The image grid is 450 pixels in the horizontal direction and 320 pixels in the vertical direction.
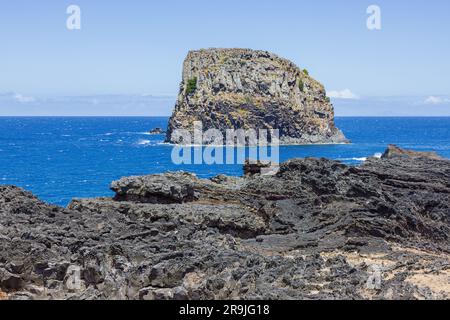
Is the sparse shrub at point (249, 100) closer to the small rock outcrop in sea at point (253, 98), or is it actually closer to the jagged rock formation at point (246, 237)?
the small rock outcrop in sea at point (253, 98)

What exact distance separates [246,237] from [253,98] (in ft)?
359

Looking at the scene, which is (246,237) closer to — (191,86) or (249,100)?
(249,100)

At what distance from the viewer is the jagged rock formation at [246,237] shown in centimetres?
1681

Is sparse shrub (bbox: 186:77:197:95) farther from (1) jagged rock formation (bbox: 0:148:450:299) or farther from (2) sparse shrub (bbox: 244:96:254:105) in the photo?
(1) jagged rock formation (bbox: 0:148:450:299)

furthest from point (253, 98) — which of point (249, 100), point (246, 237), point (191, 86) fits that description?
point (246, 237)

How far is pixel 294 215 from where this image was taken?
2911cm

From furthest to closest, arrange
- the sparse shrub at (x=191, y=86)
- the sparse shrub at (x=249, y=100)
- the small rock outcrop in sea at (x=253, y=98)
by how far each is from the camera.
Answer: the sparse shrub at (x=191, y=86)
the sparse shrub at (x=249, y=100)
the small rock outcrop in sea at (x=253, y=98)

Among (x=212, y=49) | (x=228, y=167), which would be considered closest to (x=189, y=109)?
(x=212, y=49)

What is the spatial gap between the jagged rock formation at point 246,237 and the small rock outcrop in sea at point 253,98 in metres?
94.0

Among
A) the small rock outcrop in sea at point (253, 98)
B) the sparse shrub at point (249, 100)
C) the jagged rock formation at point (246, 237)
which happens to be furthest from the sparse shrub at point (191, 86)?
the jagged rock formation at point (246, 237)

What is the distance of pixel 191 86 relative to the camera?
5394 inches

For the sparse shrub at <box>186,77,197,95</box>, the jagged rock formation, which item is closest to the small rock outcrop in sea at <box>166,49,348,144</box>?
the sparse shrub at <box>186,77,197,95</box>

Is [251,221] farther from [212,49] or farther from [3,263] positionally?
[212,49]

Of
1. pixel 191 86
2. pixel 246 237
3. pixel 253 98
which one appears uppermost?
pixel 191 86
